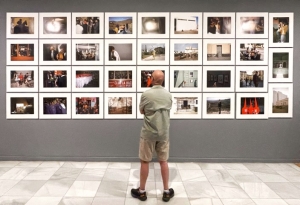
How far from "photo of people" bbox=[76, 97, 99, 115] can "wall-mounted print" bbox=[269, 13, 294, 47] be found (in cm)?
328

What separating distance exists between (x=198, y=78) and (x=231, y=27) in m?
1.07

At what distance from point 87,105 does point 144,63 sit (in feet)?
4.14

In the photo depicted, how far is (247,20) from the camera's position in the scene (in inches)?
197

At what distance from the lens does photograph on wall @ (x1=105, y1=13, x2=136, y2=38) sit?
498 centimetres

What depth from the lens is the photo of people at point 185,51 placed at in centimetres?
500

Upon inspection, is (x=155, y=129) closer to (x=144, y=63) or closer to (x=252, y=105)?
(x=144, y=63)

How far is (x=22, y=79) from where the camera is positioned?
5043 millimetres

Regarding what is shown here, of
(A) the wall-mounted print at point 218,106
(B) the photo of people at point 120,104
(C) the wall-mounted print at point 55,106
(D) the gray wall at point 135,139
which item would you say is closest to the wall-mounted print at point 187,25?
(A) the wall-mounted print at point 218,106

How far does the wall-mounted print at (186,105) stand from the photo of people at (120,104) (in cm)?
79

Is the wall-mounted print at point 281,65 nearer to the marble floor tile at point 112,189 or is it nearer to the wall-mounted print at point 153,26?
the wall-mounted print at point 153,26

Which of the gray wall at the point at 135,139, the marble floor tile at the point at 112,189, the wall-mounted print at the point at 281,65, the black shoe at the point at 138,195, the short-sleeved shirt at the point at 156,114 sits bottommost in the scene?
the marble floor tile at the point at 112,189

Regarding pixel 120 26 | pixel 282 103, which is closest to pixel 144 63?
pixel 120 26

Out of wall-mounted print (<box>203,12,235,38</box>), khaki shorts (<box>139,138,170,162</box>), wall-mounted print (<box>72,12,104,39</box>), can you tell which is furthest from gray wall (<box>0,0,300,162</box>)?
khaki shorts (<box>139,138,170,162</box>)

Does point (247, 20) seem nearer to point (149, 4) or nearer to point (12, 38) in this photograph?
point (149, 4)
